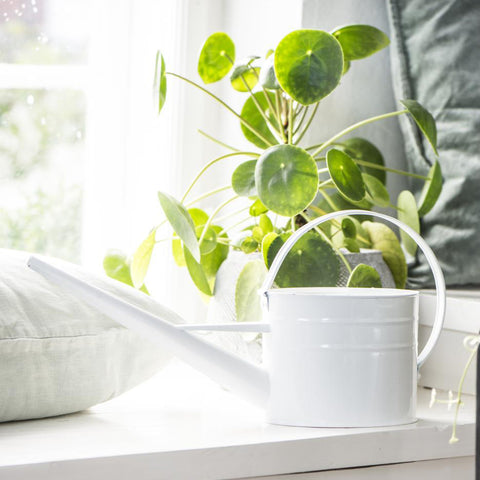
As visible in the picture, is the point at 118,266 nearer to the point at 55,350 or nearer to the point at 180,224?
the point at 180,224

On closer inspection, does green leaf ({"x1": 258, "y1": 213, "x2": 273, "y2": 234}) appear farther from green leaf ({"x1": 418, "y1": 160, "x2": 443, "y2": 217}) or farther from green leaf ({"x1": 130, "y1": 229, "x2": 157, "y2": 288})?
green leaf ({"x1": 418, "y1": 160, "x2": 443, "y2": 217})

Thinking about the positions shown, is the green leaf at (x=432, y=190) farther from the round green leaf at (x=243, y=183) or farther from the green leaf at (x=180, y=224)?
the green leaf at (x=180, y=224)

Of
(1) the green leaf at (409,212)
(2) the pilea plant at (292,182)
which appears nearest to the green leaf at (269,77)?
(2) the pilea plant at (292,182)

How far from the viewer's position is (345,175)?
3.32 ft

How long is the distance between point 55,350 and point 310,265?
0.32m

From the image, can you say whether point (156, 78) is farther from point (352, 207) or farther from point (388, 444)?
point (388, 444)

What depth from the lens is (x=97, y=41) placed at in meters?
1.49

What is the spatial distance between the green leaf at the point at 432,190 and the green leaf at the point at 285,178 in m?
0.34

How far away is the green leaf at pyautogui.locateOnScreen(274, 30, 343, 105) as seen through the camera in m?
0.93

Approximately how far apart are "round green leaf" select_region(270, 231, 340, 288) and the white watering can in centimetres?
12

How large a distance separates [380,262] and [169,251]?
1.41ft

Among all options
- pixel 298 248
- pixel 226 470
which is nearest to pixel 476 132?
pixel 298 248

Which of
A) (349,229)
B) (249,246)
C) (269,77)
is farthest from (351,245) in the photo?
(269,77)

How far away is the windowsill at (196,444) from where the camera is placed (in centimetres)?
70
